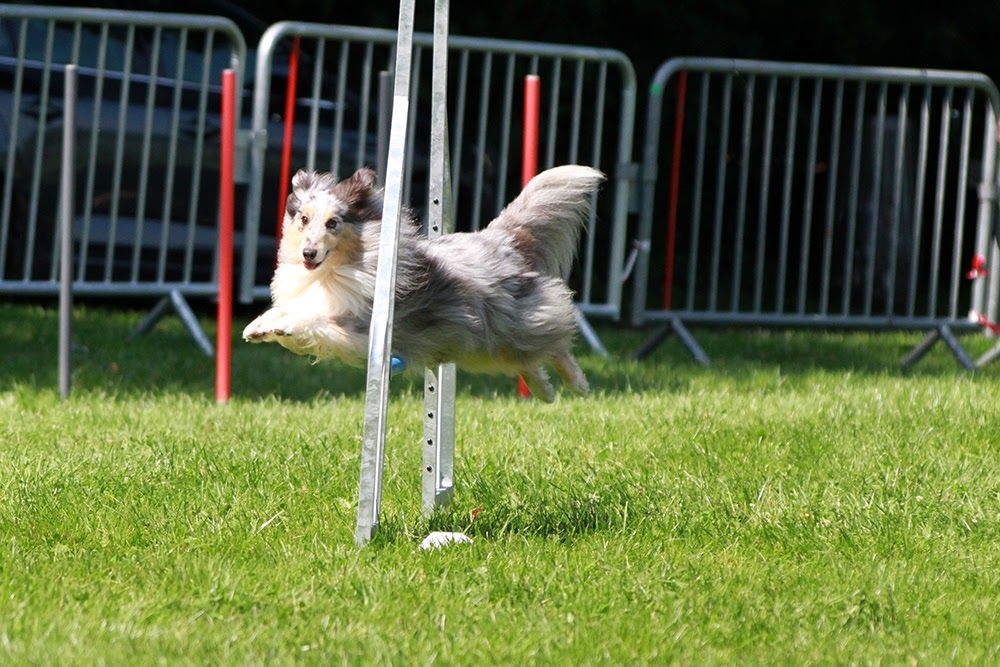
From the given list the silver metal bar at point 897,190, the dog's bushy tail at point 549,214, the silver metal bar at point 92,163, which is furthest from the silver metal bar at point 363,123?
the dog's bushy tail at point 549,214

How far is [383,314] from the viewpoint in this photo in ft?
12.9

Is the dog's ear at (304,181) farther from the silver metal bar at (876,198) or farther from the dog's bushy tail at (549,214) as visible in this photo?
the silver metal bar at (876,198)

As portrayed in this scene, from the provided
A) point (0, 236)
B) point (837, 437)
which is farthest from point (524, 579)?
point (0, 236)

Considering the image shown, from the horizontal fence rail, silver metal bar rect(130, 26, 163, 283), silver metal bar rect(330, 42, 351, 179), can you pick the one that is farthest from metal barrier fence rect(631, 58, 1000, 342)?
silver metal bar rect(130, 26, 163, 283)

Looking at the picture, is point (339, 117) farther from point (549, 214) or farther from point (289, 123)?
point (549, 214)

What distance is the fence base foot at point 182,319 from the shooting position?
329 inches

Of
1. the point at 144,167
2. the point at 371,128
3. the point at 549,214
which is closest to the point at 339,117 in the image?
the point at 371,128

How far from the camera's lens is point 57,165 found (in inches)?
344

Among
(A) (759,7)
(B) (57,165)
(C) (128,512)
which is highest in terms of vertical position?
(A) (759,7)

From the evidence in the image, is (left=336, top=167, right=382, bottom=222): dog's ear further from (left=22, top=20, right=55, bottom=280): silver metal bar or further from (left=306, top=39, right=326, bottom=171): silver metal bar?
(left=22, top=20, right=55, bottom=280): silver metal bar

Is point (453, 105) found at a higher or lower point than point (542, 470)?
higher

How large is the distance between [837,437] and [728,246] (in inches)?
282

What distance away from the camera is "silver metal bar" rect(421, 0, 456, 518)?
171 inches

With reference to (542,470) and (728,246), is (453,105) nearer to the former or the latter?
(728,246)
